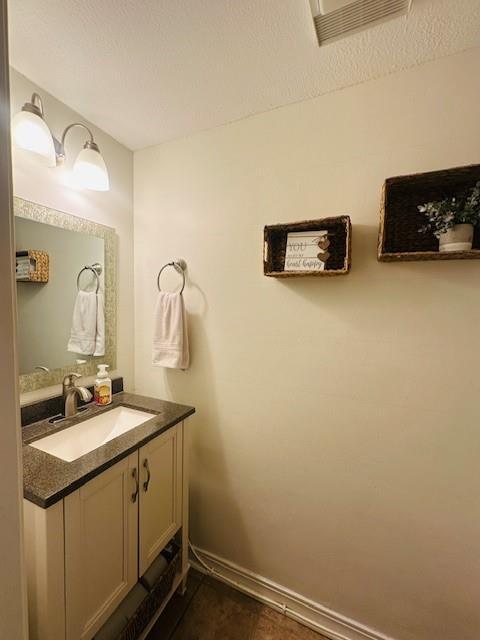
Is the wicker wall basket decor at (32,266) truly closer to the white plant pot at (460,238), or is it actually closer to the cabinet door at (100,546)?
the cabinet door at (100,546)

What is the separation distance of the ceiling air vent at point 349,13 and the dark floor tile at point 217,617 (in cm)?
243

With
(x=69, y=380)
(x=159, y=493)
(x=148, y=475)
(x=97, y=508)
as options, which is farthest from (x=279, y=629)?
(x=69, y=380)

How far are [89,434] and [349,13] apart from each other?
73.6 inches

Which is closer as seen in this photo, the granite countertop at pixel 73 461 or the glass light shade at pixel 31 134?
the granite countertop at pixel 73 461

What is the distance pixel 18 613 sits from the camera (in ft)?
1.61

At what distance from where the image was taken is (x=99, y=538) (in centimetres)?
94

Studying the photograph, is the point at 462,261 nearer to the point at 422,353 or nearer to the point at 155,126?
the point at 422,353

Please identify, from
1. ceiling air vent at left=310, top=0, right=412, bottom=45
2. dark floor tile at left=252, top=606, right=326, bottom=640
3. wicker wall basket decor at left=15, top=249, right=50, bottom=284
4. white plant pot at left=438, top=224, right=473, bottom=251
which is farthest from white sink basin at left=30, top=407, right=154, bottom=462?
Answer: ceiling air vent at left=310, top=0, right=412, bottom=45

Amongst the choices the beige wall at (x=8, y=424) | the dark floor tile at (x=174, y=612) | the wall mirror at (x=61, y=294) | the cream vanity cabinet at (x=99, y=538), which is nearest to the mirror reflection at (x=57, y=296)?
the wall mirror at (x=61, y=294)

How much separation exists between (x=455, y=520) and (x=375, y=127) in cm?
158

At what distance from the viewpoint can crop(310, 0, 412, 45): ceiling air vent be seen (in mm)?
828

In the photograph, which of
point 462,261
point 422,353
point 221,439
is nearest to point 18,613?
point 221,439

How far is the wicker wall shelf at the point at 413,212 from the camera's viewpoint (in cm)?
96

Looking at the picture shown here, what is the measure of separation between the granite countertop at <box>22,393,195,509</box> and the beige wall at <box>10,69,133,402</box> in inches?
7.4
